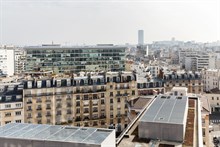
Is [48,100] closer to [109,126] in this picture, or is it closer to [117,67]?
[109,126]

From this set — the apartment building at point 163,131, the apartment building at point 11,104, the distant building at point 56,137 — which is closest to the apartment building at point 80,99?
the apartment building at point 11,104

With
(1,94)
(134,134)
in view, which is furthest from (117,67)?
(134,134)

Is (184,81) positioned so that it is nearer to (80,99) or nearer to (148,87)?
(148,87)

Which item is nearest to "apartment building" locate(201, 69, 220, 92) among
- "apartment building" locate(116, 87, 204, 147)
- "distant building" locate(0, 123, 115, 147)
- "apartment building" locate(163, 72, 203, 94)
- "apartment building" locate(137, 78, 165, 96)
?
"apartment building" locate(163, 72, 203, 94)

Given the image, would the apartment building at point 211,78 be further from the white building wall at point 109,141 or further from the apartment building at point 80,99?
the white building wall at point 109,141

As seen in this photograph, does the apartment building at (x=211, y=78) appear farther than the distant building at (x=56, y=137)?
Yes

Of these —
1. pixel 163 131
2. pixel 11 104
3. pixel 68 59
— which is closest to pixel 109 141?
pixel 163 131
